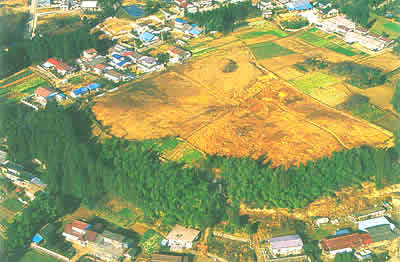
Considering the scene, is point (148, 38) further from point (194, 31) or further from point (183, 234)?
point (183, 234)

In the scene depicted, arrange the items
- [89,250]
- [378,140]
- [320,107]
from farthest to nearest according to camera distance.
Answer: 1. [320,107]
2. [378,140]
3. [89,250]

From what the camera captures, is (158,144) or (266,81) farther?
(266,81)

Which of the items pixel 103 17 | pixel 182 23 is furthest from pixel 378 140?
pixel 103 17

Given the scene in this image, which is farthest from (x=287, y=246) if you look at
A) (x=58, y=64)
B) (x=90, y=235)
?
(x=58, y=64)

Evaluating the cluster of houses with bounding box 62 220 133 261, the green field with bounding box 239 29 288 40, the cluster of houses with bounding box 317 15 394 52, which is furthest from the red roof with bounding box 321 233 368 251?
the green field with bounding box 239 29 288 40

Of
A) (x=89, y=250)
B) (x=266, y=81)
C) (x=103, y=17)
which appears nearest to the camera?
(x=89, y=250)

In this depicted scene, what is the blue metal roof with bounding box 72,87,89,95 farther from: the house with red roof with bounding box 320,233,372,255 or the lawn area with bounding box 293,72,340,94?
the house with red roof with bounding box 320,233,372,255

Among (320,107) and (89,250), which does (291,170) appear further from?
(89,250)
